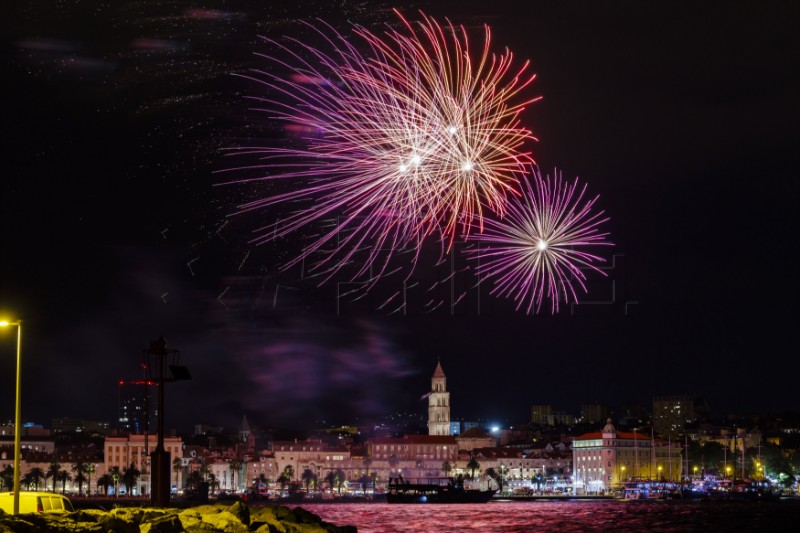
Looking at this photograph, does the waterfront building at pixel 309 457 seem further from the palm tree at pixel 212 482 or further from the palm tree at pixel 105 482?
the palm tree at pixel 105 482

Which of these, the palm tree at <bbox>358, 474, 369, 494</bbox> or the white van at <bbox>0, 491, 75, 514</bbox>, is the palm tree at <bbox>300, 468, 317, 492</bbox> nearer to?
the palm tree at <bbox>358, 474, 369, 494</bbox>

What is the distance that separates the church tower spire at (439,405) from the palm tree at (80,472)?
54.9 meters

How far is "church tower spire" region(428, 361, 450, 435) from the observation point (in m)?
193

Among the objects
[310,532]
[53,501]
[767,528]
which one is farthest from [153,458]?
[767,528]

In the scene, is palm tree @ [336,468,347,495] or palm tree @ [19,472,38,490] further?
palm tree @ [336,468,347,495]

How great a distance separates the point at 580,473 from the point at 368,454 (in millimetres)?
31187

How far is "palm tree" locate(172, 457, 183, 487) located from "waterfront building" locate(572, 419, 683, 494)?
5374 centimetres

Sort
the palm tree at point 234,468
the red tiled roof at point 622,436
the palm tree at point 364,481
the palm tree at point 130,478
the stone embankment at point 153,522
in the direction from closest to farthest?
1. the stone embankment at point 153,522
2. the palm tree at point 130,478
3. the palm tree at point 364,481
4. the palm tree at point 234,468
5. the red tiled roof at point 622,436

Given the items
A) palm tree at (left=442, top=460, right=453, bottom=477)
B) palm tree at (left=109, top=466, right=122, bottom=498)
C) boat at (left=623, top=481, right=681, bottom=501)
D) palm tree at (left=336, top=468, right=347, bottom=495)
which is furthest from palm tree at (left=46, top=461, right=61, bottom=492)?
boat at (left=623, top=481, right=681, bottom=501)

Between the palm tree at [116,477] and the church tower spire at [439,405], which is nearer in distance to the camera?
the palm tree at [116,477]

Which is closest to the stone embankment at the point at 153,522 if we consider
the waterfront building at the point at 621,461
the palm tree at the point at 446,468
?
the waterfront building at the point at 621,461

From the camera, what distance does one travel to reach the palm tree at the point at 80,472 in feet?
513

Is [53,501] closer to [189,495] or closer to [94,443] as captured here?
[189,495]

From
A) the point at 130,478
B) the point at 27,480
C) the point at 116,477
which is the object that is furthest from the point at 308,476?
the point at 27,480
